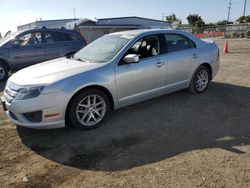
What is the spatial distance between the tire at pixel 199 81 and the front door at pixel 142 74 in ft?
3.53

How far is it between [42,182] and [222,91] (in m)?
5.04

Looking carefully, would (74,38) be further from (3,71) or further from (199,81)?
(199,81)

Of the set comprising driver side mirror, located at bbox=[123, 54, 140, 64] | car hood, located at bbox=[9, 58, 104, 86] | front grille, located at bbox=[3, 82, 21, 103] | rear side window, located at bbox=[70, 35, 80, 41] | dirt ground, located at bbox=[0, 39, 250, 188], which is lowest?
dirt ground, located at bbox=[0, 39, 250, 188]

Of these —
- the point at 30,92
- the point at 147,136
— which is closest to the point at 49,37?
the point at 30,92

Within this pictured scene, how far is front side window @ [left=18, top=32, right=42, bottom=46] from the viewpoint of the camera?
9.76 metres

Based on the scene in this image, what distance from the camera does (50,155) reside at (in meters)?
3.91

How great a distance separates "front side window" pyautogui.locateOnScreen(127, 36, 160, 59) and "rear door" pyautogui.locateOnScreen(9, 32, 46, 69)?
5.74 metres

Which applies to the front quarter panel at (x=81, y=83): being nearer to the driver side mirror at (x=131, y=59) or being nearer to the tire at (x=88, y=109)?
the tire at (x=88, y=109)

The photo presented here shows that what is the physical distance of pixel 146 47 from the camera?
5469mm

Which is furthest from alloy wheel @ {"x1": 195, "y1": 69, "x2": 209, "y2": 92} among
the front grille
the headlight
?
the front grille

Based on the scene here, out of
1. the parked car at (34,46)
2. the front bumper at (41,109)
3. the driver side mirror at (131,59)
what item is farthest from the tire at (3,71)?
the driver side mirror at (131,59)

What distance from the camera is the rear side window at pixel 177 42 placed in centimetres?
579

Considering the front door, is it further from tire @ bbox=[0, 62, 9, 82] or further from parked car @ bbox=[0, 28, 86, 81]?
tire @ bbox=[0, 62, 9, 82]

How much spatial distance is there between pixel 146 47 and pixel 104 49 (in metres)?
0.84
